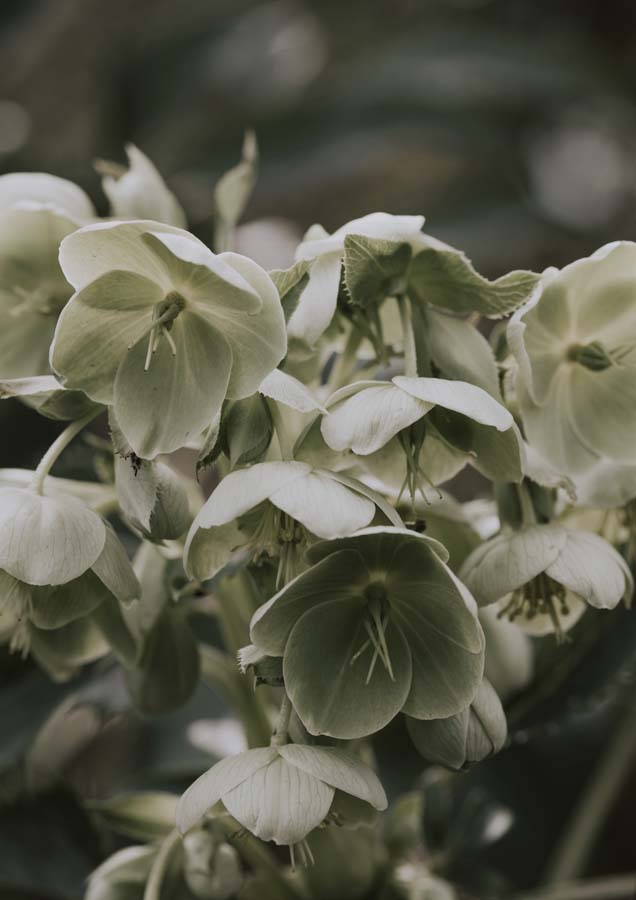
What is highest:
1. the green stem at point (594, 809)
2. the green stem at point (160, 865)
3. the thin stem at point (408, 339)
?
the thin stem at point (408, 339)

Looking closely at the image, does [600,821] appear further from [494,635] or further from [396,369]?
[396,369]

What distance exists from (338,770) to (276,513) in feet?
0.38

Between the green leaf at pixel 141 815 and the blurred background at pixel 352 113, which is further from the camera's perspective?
the blurred background at pixel 352 113

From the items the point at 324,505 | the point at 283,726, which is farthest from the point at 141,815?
the point at 324,505

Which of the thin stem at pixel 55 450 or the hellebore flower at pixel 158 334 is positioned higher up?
the hellebore flower at pixel 158 334

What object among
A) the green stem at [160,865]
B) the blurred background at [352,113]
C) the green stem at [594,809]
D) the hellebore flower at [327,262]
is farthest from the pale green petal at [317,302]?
the blurred background at [352,113]

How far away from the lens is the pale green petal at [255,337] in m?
0.55

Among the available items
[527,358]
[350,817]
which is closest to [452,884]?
[350,817]

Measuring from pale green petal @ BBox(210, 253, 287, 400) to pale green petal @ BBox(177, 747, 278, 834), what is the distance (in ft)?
0.51

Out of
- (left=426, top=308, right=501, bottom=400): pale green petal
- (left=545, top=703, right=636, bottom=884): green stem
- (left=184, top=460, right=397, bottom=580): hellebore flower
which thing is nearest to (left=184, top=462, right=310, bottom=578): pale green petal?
(left=184, top=460, right=397, bottom=580): hellebore flower

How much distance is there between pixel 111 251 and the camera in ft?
1.83

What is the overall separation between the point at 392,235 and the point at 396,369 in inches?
5.0

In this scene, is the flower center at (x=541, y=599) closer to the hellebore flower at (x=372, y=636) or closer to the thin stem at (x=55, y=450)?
the hellebore flower at (x=372, y=636)

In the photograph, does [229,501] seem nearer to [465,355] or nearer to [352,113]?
[465,355]
